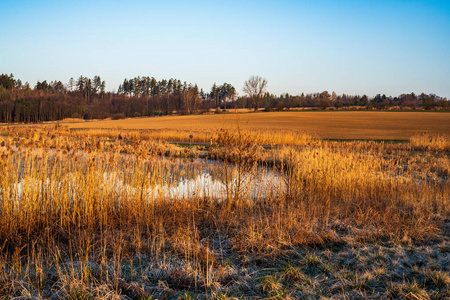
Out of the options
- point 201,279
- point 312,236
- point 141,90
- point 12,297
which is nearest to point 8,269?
point 12,297

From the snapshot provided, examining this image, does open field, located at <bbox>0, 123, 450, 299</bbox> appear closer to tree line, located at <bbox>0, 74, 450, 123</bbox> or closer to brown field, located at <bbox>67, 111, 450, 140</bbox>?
brown field, located at <bbox>67, 111, 450, 140</bbox>

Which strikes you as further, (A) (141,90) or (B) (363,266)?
(A) (141,90)

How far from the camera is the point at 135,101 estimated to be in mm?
86750

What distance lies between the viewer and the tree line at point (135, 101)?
64.5 m

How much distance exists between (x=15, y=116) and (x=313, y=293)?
7207 cm

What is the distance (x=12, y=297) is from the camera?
2883mm

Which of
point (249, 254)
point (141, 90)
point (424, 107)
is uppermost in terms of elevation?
point (141, 90)

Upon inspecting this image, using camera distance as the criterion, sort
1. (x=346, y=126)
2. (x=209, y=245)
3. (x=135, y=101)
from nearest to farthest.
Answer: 1. (x=209, y=245)
2. (x=346, y=126)
3. (x=135, y=101)

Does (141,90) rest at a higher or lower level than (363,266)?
higher

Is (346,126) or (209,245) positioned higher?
(346,126)

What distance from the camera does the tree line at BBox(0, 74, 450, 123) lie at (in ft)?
212

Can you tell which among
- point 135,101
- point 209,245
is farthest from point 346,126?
point 135,101

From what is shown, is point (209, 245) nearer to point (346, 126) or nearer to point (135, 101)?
point (346, 126)

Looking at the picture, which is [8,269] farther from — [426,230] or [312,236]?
[426,230]
